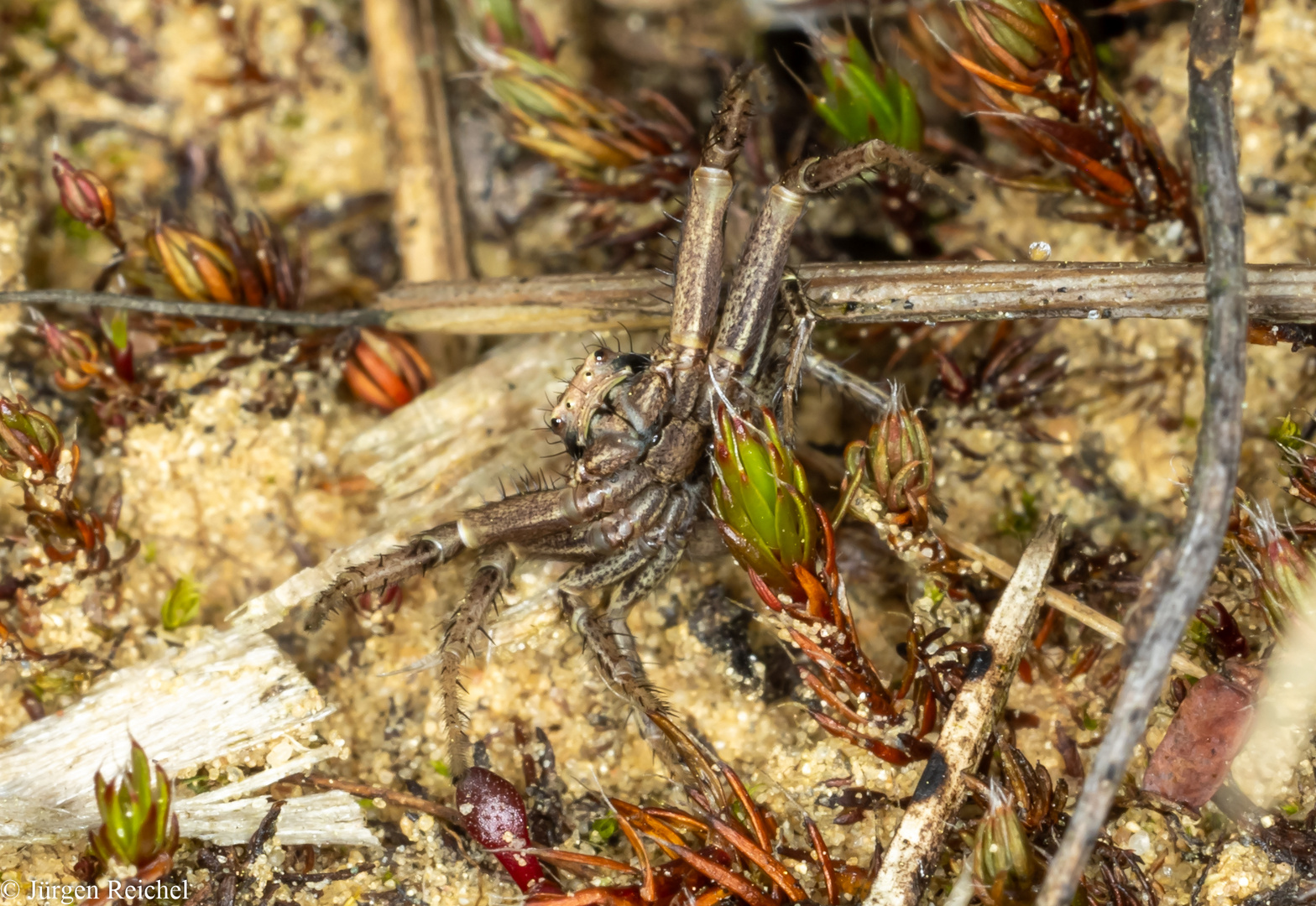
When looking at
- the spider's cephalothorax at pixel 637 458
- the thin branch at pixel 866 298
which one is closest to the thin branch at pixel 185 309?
the thin branch at pixel 866 298

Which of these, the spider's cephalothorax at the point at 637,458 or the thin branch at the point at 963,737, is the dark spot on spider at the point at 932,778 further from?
the spider's cephalothorax at the point at 637,458

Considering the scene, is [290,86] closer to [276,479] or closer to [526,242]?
[526,242]

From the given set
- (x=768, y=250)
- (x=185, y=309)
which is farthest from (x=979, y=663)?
(x=185, y=309)

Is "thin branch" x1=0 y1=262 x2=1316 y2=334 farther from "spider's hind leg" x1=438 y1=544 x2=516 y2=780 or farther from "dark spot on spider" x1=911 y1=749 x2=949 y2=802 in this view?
"dark spot on spider" x1=911 y1=749 x2=949 y2=802

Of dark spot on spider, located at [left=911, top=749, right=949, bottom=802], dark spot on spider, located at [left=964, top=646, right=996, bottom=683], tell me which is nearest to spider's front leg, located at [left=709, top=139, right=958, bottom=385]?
dark spot on spider, located at [left=964, top=646, right=996, bottom=683]

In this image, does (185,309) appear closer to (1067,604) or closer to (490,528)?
(490,528)

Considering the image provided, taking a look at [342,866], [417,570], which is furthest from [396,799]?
[417,570]

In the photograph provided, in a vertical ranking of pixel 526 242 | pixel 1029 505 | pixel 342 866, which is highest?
pixel 526 242
